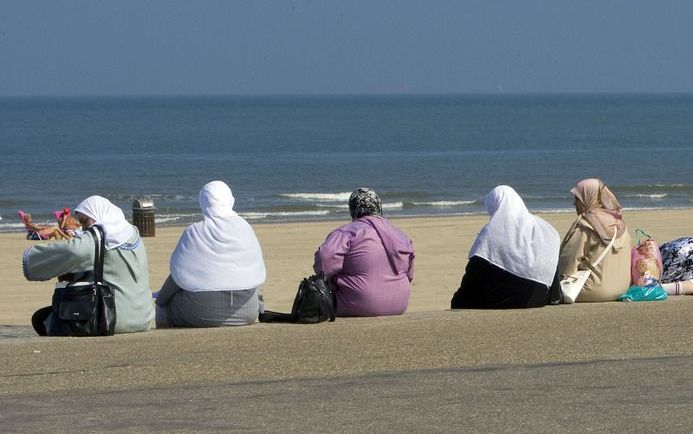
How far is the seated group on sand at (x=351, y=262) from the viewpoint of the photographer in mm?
8133

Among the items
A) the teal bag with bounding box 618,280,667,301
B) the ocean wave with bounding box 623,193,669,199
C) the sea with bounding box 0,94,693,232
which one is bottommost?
the teal bag with bounding box 618,280,667,301

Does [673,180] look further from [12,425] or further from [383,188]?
[12,425]

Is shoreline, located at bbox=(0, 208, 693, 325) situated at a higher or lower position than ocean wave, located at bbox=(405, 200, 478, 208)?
lower

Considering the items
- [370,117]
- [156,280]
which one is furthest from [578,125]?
[156,280]

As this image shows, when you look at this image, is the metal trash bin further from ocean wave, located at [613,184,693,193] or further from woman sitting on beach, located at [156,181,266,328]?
ocean wave, located at [613,184,693,193]

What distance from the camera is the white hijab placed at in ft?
27.9

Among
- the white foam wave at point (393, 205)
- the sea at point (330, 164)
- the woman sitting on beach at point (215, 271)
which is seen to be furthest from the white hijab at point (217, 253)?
the white foam wave at point (393, 205)

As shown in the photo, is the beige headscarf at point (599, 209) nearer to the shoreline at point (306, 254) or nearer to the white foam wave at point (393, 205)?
the shoreline at point (306, 254)

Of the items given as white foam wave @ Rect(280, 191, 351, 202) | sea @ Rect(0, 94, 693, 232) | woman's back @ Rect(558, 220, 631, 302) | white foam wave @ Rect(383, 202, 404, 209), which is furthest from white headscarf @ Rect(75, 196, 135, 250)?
white foam wave @ Rect(280, 191, 351, 202)

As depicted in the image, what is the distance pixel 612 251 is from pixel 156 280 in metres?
6.86

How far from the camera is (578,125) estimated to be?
334 ft

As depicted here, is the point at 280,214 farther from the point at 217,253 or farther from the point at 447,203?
the point at 217,253

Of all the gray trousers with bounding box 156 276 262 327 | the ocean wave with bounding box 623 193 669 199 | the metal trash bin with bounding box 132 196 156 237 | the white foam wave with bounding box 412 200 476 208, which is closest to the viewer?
the gray trousers with bounding box 156 276 262 327

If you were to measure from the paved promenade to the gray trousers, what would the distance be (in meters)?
0.18
